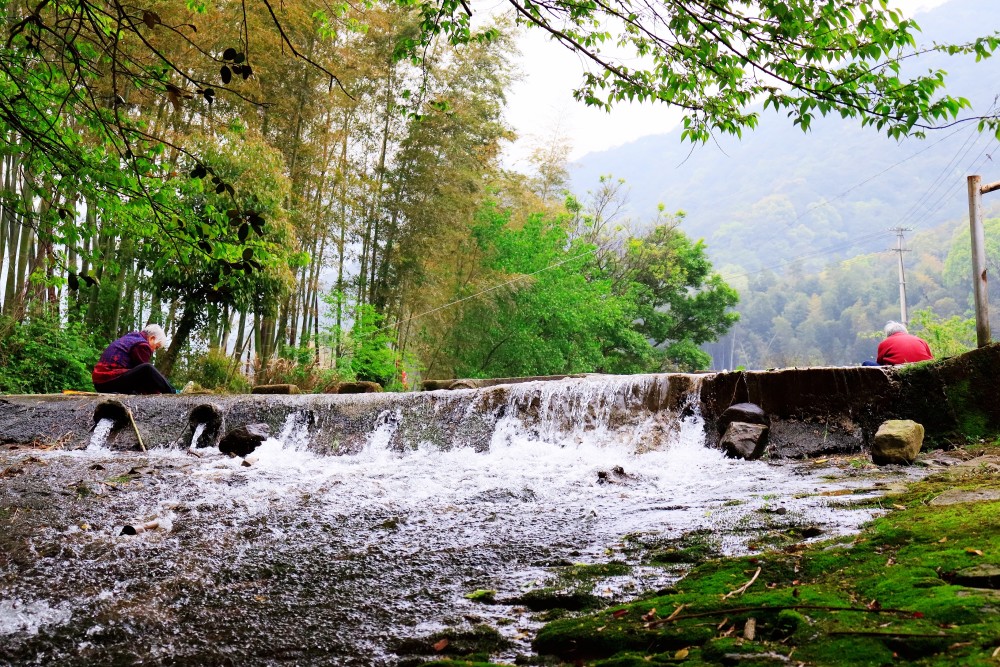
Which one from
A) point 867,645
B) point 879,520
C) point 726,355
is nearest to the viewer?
point 867,645

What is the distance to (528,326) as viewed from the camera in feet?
66.3

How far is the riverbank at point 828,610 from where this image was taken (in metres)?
1.63

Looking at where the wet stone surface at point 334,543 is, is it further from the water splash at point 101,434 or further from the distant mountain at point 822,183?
the distant mountain at point 822,183

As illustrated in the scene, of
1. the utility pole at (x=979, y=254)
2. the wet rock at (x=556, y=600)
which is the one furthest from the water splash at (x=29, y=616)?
the utility pole at (x=979, y=254)

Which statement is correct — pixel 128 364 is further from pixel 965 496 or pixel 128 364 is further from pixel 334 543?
pixel 965 496

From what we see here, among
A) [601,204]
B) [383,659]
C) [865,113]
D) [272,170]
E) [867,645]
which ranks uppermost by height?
[601,204]

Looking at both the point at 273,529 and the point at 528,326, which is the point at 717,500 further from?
the point at 528,326

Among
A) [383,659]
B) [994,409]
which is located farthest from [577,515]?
[994,409]

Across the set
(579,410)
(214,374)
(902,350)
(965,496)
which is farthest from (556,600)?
(214,374)

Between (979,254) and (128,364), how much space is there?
28.5 feet

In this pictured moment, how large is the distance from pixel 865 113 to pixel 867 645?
7.75ft

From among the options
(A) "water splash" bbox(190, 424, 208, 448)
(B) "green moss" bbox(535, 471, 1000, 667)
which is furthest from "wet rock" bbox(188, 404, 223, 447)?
(B) "green moss" bbox(535, 471, 1000, 667)

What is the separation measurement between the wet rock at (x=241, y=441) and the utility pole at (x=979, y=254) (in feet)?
21.0

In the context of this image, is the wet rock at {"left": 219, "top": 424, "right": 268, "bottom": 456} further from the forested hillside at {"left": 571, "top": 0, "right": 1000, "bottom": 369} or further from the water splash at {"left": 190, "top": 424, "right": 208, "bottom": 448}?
the forested hillside at {"left": 571, "top": 0, "right": 1000, "bottom": 369}
